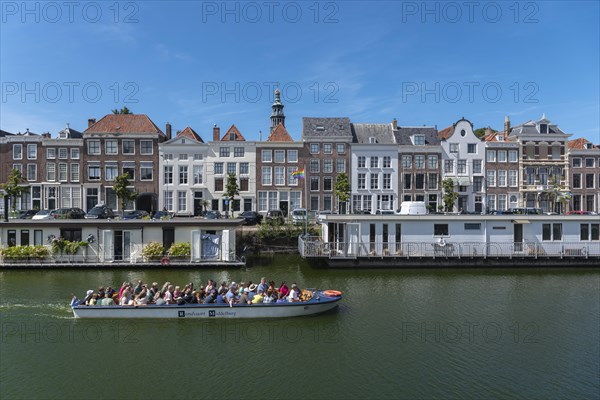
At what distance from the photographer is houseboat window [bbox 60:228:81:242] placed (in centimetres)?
3059

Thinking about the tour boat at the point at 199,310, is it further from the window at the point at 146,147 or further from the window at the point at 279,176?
the window at the point at 146,147

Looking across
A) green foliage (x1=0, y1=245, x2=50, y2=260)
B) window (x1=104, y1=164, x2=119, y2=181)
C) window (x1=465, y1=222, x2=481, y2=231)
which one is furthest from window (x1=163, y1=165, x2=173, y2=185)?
window (x1=465, y1=222, x2=481, y2=231)

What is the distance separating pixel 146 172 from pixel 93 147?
7.45 m

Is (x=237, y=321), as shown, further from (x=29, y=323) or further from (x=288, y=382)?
(x=29, y=323)

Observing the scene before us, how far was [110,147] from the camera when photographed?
172ft

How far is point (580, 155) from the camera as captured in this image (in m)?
54.1

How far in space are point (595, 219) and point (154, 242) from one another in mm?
33480

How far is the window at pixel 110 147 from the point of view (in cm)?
5225

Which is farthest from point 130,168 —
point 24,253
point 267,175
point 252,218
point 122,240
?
point 24,253

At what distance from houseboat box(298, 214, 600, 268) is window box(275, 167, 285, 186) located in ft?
74.4

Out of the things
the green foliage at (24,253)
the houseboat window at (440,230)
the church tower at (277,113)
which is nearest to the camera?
the green foliage at (24,253)

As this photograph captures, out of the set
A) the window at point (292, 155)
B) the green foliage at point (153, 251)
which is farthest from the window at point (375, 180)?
the green foliage at point (153, 251)

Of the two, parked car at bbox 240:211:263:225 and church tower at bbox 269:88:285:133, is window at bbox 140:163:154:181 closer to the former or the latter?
parked car at bbox 240:211:263:225

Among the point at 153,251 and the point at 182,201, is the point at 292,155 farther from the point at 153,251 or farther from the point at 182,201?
the point at 153,251
